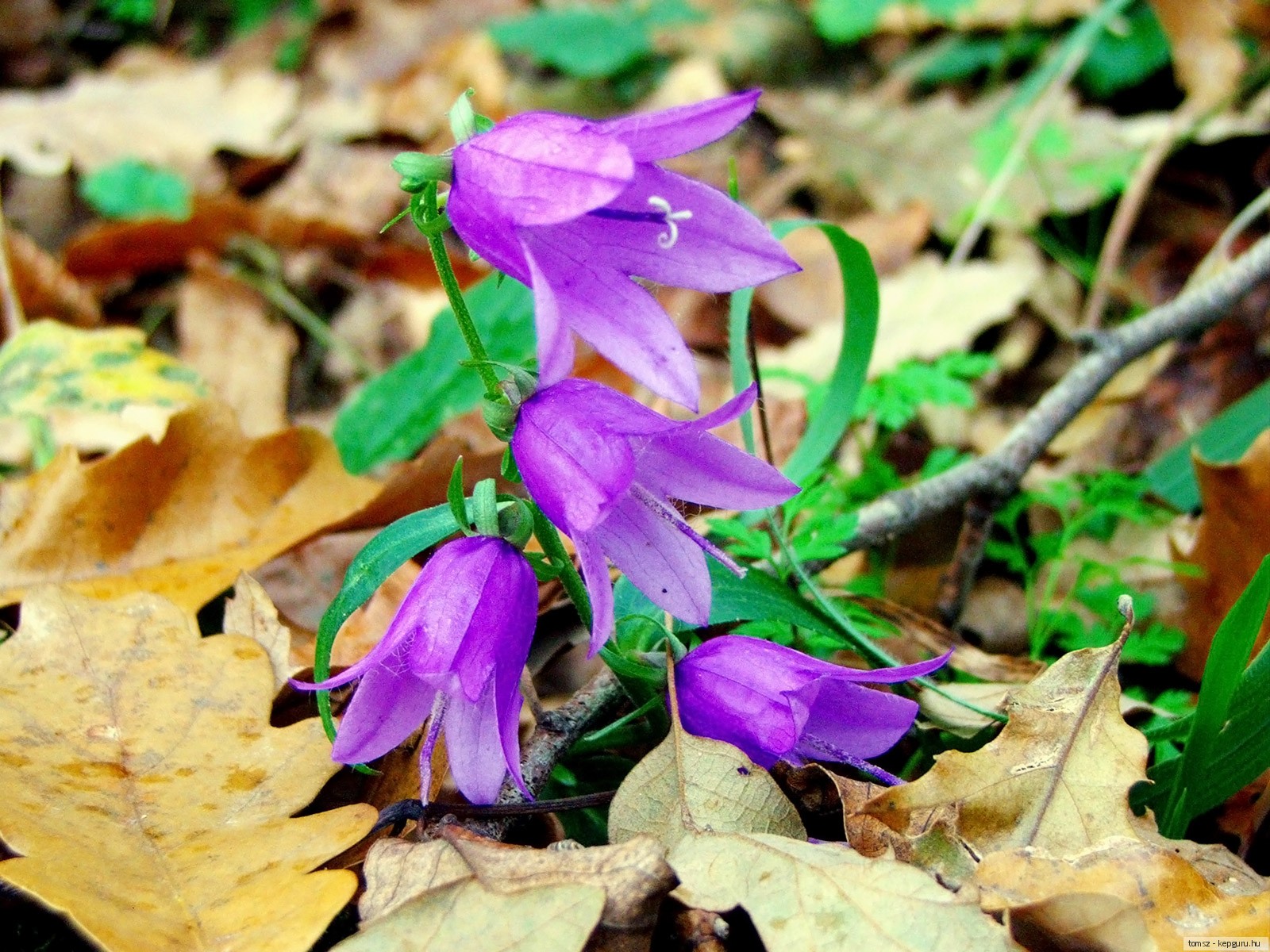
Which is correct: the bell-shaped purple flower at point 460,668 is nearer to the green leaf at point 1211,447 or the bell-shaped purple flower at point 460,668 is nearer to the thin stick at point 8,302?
the green leaf at point 1211,447

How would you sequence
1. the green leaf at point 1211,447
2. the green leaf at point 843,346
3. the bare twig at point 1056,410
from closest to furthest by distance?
the green leaf at point 843,346 → the bare twig at point 1056,410 → the green leaf at point 1211,447

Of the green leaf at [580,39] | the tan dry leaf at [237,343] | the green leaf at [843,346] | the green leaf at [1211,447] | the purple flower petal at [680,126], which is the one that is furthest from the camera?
the green leaf at [580,39]

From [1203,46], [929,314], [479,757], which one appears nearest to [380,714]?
[479,757]

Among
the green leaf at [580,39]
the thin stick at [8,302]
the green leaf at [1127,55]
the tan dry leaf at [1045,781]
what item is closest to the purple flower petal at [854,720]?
the tan dry leaf at [1045,781]

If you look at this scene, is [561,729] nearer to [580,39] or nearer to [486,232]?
[486,232]

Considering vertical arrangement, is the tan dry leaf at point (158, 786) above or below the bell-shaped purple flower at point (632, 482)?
below

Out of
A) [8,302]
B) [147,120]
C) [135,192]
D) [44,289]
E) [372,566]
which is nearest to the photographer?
[372,566]

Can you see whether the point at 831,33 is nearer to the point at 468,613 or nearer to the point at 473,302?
the point at 473,302

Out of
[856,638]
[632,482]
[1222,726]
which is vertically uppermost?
[632,482]

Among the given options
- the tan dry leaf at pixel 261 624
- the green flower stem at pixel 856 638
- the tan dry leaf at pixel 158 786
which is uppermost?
the green flower stem at pixel 856 638
